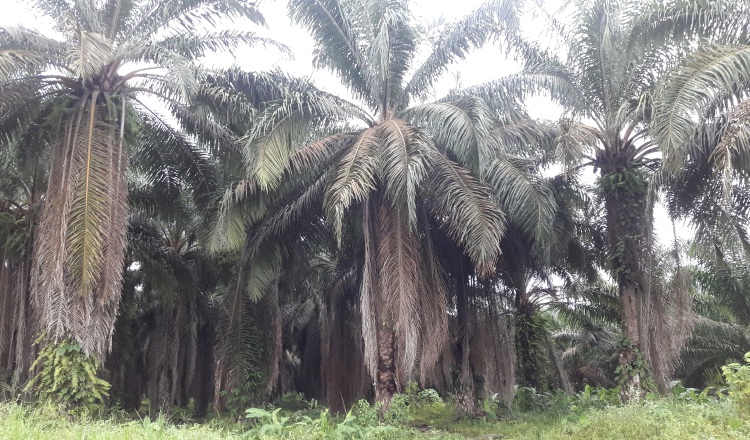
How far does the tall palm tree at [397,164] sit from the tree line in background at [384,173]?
0.05 metres

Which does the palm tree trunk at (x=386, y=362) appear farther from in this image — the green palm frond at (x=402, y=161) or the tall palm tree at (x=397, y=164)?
the green palm frond at (x=402, y=161)

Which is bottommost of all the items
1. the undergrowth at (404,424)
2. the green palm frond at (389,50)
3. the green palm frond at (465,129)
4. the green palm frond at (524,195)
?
the undergrowth at (404,424)

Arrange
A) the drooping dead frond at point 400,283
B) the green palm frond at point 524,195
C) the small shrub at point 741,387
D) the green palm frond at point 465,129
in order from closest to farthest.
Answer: the small shrub at point 741,387 → the green palm frond at point 465,129 → the drooping dead frond at point 400,283 → the green palm frond at point 524,195

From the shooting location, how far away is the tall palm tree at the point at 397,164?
11109mm

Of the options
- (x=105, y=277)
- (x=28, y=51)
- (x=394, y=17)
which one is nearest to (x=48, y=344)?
(x=105, y=277)

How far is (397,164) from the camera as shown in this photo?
430 inches

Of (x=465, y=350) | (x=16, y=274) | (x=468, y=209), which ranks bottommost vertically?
(x=465, y=350)

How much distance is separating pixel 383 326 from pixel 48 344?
5460 millimetres

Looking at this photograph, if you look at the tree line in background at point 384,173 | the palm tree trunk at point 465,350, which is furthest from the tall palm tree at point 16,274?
the palm tree trunk at point 465,350

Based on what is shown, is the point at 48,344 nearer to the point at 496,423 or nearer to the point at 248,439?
the point at 248,439

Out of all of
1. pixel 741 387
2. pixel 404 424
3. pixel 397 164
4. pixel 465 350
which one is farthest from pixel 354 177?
pixel 741 387

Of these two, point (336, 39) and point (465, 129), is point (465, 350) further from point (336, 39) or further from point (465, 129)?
point (336, 39)

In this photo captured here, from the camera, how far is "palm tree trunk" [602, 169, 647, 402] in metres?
11.8

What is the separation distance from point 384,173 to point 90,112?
16.5 feet
